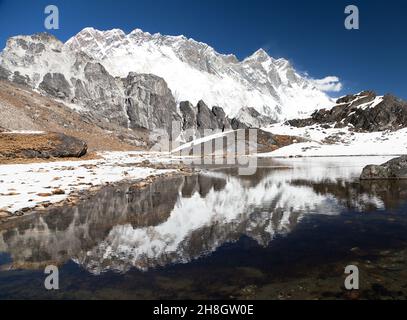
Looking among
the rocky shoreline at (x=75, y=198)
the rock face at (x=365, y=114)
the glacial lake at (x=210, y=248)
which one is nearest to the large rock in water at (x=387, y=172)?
the glacial lake at (x=210, y=248)

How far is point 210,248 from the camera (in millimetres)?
14594

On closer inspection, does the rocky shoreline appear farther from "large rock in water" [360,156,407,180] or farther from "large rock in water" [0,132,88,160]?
"large rock in water" [0,132,88,160]

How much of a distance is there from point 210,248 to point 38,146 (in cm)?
4294

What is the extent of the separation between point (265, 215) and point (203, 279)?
951cm

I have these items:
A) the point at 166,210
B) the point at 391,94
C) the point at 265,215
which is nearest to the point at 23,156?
the point at 166,210

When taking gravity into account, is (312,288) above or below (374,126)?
below

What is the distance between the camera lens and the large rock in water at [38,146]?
47.4m

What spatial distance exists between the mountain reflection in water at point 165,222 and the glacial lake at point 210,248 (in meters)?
0.06

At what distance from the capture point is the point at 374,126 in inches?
5172

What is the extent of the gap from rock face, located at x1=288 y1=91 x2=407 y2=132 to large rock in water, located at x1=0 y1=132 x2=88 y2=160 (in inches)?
4290

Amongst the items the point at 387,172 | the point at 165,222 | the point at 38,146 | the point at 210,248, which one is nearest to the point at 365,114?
→ the point at 387,172

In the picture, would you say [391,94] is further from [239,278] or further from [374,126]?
[239,278]
